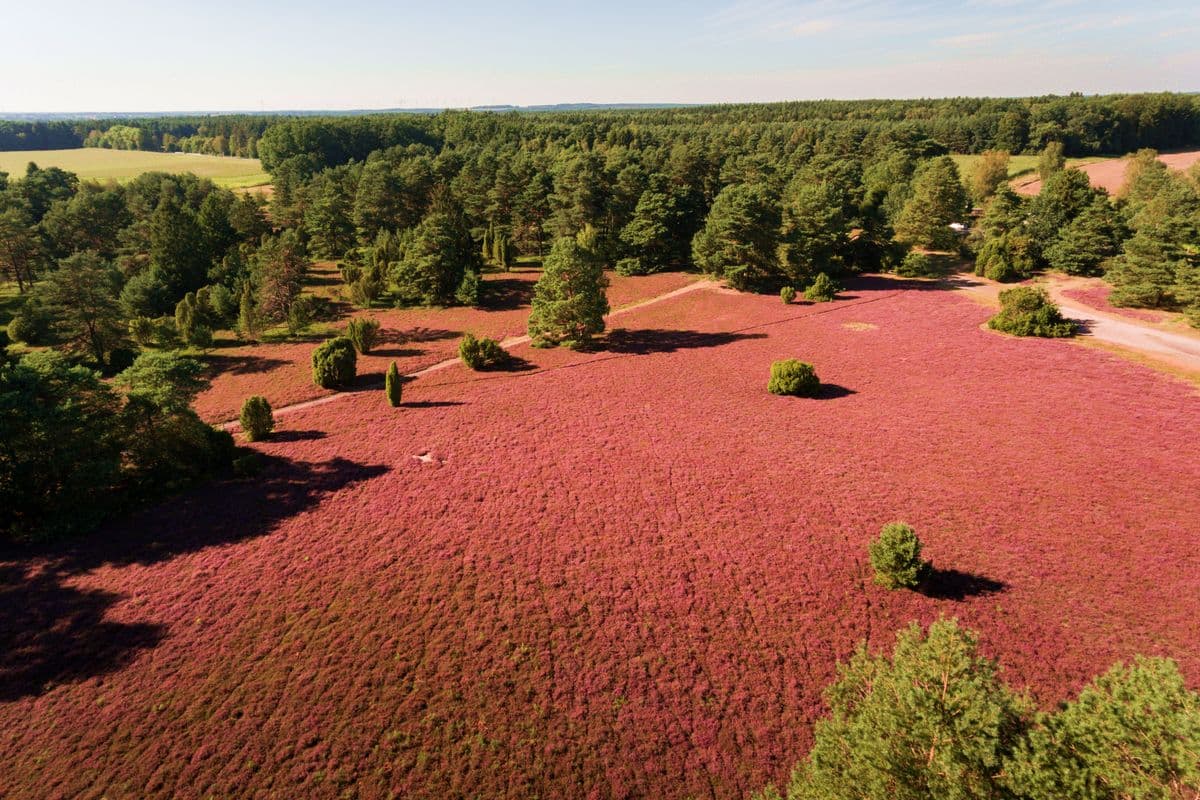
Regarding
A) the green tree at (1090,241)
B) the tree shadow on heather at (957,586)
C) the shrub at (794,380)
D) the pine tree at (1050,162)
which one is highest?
the pine tree at (1050,162)

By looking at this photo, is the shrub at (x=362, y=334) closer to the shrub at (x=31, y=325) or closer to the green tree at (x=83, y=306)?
the green tree at (x=83, y=306)

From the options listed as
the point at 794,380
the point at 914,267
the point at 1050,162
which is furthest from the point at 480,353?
the point at 1050,162

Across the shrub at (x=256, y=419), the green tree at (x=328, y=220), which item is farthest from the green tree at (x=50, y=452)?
the green tree at (x=328, y=220)

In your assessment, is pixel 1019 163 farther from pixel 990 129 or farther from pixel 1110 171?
pixel 990 129

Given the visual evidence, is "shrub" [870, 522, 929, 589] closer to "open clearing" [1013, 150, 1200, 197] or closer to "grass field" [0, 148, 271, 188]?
"open clearing" [1013, 150, 1200, 197]

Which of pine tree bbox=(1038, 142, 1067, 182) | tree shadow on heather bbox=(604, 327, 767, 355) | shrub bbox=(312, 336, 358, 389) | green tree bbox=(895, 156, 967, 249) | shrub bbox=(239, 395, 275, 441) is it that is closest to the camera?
shrub bbox=(239, 395, 275, 441)

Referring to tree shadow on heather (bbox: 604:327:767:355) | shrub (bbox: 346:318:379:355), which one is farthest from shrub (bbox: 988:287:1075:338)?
shrub (bbox: 346:318:379:355)
